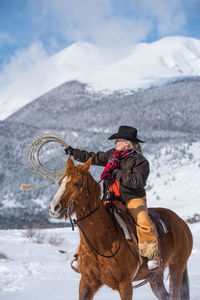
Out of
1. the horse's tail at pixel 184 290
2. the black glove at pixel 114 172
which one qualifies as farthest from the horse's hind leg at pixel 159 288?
the black glove at pixel 114 172

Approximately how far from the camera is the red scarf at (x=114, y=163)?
412 cm

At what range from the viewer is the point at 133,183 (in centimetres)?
388

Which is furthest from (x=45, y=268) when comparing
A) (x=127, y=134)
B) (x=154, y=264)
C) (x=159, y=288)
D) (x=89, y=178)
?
(x=89, y=178)

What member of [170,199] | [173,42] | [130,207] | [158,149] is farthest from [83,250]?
[173,42]

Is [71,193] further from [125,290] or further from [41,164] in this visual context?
[41,164]

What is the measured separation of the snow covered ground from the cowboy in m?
2.47

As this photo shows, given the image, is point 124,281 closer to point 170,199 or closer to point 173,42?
point 170,199

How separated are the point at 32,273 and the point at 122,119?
171 ft

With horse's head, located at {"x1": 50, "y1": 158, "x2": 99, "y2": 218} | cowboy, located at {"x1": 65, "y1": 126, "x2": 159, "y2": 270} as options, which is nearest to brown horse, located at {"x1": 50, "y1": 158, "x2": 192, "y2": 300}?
horse's head, located at {"x1": 50, "y1": 158, "x2": 99, "y2": 218}

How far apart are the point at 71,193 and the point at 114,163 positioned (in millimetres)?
1088

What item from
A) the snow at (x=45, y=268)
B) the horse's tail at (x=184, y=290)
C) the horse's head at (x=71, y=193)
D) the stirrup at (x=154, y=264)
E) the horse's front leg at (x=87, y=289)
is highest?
the horse's head at (x=71, y=193)

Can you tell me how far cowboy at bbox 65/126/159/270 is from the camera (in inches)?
154

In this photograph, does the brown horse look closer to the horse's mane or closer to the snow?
the horse's mane

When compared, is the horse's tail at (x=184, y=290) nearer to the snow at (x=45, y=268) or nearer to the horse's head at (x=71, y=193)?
the snow at (x=45, y=268)
